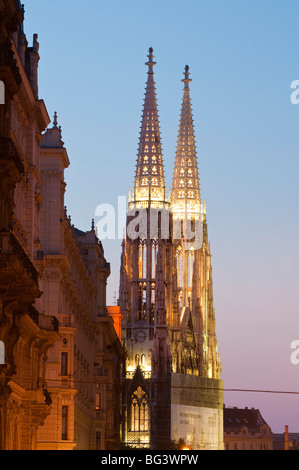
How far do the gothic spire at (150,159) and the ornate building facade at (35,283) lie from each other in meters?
89.2

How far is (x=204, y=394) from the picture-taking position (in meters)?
198

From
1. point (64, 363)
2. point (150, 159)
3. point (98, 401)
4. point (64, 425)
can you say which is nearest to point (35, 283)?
point (64, 425)

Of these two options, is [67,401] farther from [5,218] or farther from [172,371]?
Answer: [172,371]

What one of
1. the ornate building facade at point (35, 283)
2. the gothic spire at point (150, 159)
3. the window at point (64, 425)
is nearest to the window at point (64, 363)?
the ornate building facade at point (35, 283)

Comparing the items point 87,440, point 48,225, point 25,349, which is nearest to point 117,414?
point 87,440

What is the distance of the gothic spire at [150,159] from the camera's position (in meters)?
191

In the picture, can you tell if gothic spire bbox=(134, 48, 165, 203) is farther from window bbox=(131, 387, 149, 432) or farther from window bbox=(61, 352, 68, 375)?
window bbox=(61, 352, 68, 375)

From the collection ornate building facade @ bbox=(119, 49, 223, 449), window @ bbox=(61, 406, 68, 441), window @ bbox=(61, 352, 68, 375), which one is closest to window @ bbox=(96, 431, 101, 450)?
window @ bbox=(61, 352, 68, 375)

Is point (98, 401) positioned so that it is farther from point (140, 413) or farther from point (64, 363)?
point (140, 413)

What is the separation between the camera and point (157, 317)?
182 metres

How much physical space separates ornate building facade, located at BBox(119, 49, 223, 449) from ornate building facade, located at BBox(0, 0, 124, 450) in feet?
259

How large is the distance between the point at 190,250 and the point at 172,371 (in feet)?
70.1

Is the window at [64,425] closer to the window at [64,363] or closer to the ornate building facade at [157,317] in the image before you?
the window at [64,363]

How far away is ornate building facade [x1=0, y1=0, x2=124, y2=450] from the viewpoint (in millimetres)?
45906
